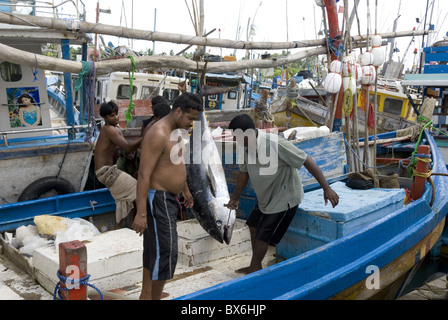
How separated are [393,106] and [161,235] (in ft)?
35.2

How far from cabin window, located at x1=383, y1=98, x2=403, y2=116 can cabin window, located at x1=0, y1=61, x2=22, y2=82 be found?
9824mm

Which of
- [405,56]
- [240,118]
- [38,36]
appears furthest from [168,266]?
[405,56]

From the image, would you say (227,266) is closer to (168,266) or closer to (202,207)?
(202,207)

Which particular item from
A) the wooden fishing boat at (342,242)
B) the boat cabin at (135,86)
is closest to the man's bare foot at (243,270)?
the wooden fishing boat at (342,242)

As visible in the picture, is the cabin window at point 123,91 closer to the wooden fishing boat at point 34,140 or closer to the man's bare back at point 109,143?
the wooden fishing boat at point 34,140

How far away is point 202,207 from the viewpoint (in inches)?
162

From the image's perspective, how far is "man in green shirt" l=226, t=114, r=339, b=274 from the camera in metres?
3.69

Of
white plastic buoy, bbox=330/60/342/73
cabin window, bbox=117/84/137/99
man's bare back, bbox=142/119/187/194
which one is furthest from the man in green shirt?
cabin window, bbox=117/84/137/99

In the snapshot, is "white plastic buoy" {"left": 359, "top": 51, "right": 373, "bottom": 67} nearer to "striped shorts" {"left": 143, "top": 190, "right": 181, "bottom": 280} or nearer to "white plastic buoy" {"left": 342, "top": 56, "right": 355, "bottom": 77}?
"white plastic buoy" {"left": 342, "top": 56, "right": 355, "bottom": 77}

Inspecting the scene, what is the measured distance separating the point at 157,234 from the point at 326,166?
2884 millimetres

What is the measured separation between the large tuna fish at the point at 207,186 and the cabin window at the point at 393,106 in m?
9.37

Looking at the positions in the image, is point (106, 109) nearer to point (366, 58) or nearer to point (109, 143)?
point (109, 143)

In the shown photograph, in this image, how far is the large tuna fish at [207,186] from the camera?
4055 mm

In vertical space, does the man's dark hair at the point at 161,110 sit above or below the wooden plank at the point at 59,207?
above
